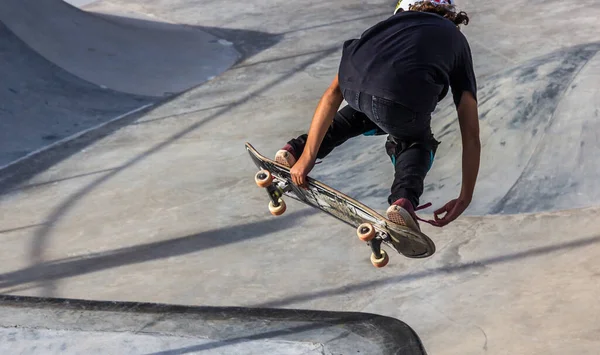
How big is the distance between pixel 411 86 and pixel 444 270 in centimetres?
274

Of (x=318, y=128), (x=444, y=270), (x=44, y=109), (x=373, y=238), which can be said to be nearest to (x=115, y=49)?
(x=44, y=109)

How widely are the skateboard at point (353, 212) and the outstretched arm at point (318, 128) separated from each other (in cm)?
23

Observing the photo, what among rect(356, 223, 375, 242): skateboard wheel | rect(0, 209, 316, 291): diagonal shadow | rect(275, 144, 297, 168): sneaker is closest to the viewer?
rect(356, 223, 375, 242): skateboard wheel

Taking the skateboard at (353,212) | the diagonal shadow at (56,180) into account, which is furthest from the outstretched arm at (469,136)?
the diagonal shadow at (56,180)

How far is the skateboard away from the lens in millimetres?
4320

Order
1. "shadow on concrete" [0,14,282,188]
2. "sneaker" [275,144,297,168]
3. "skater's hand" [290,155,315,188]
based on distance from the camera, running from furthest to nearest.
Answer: "shadow on concrete" [0,14,282,188]
"sneaker" [275,144,297,168]
"skater's hand" [290,155,315,188]

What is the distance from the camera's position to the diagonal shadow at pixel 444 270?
6137 mm

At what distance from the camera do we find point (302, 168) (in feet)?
14.9

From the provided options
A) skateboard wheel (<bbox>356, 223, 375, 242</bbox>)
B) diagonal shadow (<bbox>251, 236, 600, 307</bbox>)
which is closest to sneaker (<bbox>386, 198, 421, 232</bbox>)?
skateboard wheel (<bbox>356, 223, 375, 242</bbox>)

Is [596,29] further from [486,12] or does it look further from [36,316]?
[36,316]

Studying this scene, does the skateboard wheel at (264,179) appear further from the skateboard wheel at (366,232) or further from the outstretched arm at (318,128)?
the skateboard wheel at (366,232)

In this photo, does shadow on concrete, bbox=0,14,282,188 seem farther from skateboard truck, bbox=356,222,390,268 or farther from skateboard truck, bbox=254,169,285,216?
skateboard truck, bbox=356,222,390,268

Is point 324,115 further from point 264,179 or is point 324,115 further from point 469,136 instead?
point 469,136

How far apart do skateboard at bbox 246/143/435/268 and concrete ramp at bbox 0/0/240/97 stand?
25.7 ft
